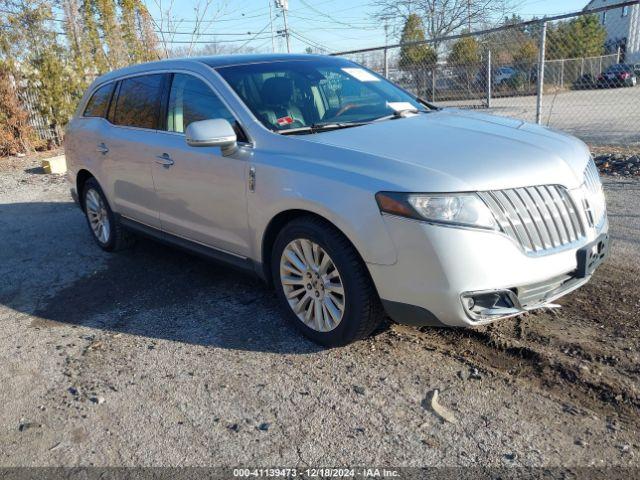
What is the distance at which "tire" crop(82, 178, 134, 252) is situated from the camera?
223 inches

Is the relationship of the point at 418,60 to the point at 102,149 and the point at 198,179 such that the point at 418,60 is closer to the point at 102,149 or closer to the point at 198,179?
the point at 102,149

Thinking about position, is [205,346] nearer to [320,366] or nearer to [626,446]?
[320,366]

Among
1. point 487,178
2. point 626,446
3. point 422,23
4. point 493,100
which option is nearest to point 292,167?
point 487,178

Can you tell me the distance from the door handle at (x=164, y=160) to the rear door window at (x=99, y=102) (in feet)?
4.60

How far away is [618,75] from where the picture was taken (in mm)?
15344

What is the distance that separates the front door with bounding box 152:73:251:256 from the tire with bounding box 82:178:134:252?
3.69 ft

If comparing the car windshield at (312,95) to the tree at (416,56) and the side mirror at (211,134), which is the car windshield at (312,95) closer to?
the side mirror at (211,134)

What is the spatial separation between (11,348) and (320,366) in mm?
2188

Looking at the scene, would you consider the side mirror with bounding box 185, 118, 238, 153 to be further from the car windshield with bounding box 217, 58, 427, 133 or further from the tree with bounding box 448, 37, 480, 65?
the tree with bounding box 448, 37, 480, 65

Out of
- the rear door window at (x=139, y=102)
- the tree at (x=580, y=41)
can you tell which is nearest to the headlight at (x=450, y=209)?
the rear door window at (x=139, y=102)

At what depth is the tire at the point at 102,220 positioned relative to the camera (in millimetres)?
5652

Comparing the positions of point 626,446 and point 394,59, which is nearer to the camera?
point 626,446

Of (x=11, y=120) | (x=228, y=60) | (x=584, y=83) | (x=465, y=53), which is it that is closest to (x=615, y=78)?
(x=584, y=83)

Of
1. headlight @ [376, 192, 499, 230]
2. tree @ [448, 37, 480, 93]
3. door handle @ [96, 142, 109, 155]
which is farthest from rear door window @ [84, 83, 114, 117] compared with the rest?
tree @ [448, 37, 480, 93]
